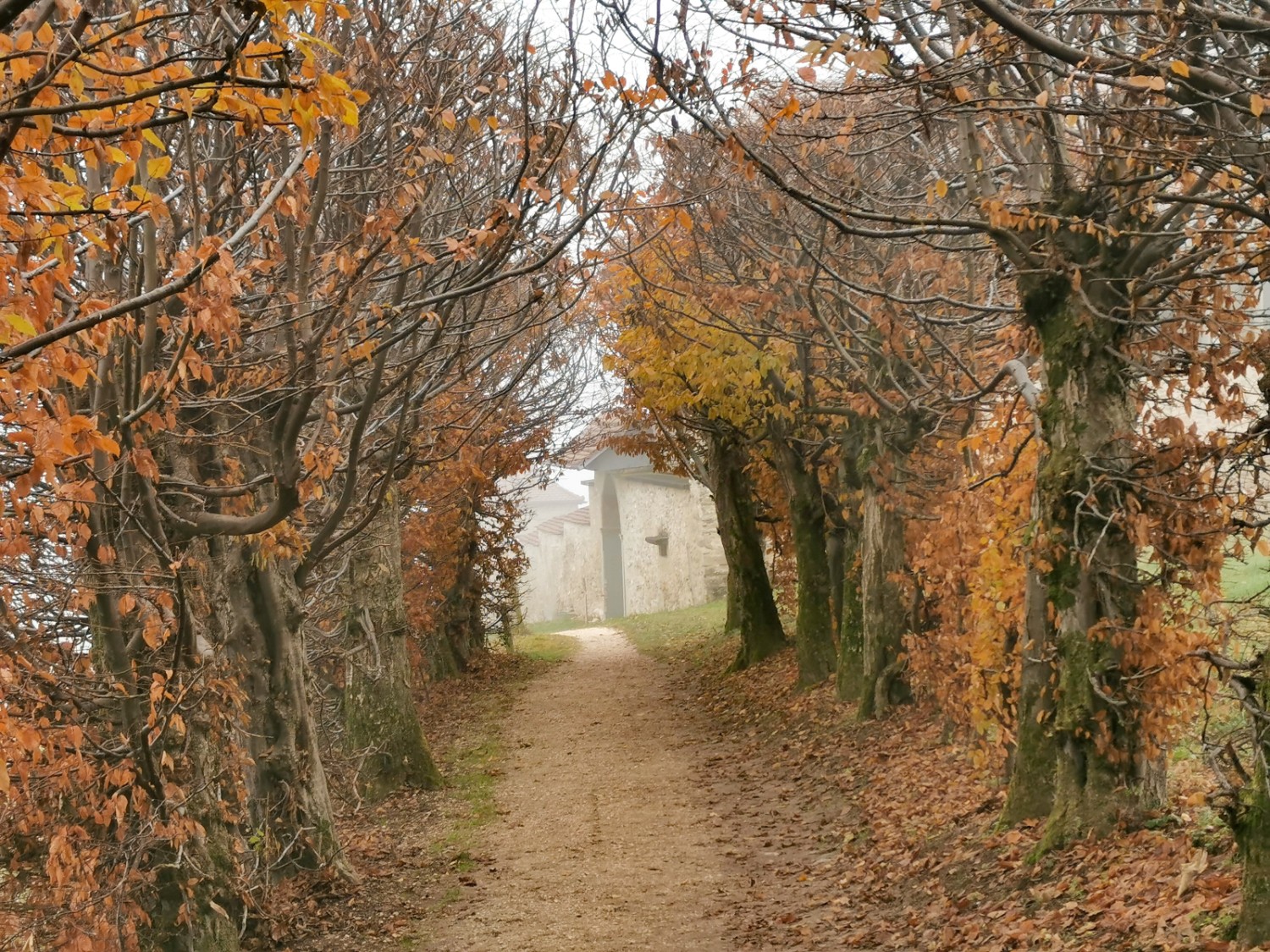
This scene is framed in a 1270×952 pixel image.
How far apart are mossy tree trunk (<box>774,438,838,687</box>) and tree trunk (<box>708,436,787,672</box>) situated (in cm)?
281

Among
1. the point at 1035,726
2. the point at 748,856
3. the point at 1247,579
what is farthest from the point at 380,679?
the point at 1247,579

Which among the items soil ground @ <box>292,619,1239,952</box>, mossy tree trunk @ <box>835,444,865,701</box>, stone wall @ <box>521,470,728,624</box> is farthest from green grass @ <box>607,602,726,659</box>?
mossy tree trunk @ <box>835,444,865,701</box>

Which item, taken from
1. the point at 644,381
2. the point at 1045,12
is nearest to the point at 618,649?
the point at 644,381

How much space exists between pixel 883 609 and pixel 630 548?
28941mm

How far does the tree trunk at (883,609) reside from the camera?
13.9 meters

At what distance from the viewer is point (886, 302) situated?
1059 centimetres

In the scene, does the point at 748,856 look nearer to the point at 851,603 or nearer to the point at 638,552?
the point at 851,603

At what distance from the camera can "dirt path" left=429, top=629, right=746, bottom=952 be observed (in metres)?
8.85

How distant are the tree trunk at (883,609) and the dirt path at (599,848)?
2383 millimetres

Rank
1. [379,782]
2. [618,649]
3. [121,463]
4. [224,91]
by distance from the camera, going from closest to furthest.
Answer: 1. [224,91]
2. [121,463]
3. [379,782]
4. [618,649]

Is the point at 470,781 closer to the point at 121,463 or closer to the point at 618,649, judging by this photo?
the point at 121,463

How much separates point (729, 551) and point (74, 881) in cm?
1620

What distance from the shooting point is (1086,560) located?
7.20 m

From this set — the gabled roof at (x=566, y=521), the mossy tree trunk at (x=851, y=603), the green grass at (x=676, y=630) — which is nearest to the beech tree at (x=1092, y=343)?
the mossy tree trunk at (x=851, y=603)
